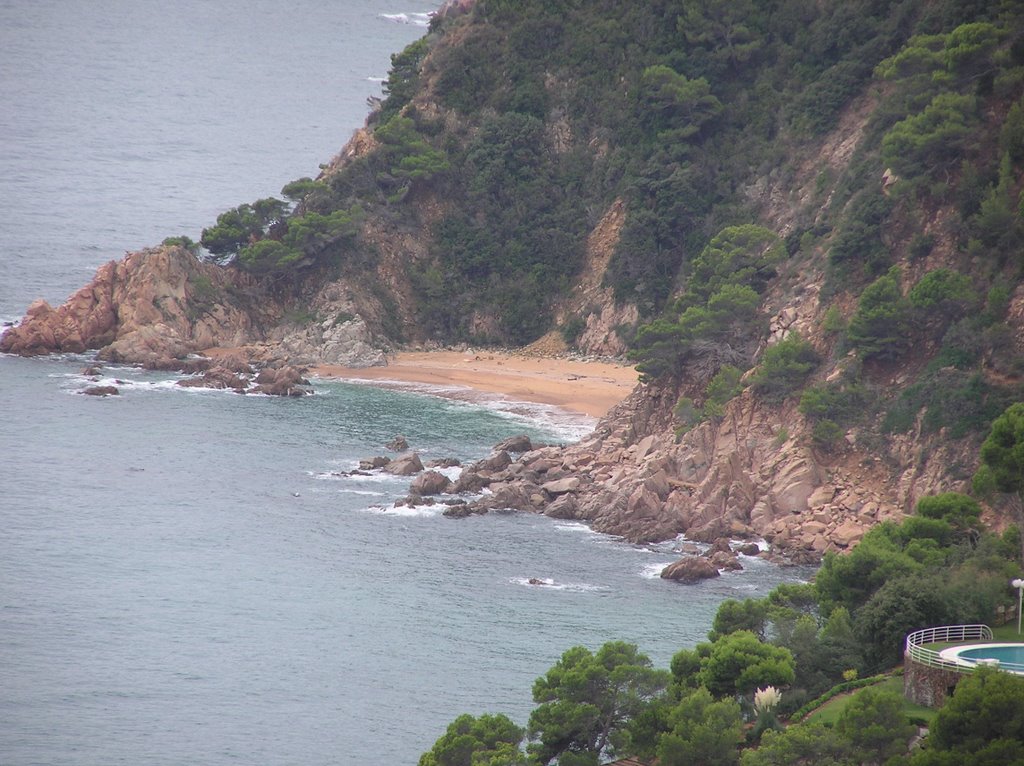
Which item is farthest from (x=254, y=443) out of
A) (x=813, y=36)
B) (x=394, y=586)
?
(x=813, y=36)

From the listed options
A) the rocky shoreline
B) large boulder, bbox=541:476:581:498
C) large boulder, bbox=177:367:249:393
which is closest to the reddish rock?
large boulder, bbox=177:367:249:393

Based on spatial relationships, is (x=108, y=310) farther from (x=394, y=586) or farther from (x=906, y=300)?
(x=906, y=300)

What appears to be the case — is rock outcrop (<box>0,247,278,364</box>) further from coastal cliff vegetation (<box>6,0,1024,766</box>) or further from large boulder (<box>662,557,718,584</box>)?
large boulder (<box>662,557,718,584</box>)

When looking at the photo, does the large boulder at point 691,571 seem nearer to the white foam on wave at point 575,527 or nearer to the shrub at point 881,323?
the white foam on wave at point 575,527

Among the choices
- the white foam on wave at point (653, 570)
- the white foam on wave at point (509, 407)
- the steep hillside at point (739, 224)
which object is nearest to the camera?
the white foam on wave at point (653, 570)

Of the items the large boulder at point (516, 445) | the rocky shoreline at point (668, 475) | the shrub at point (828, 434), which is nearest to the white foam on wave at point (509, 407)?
the large boulder at point (516, 445)

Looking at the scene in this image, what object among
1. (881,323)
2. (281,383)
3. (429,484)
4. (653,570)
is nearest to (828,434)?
(881,323)

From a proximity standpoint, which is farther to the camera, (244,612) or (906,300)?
(906,300)
